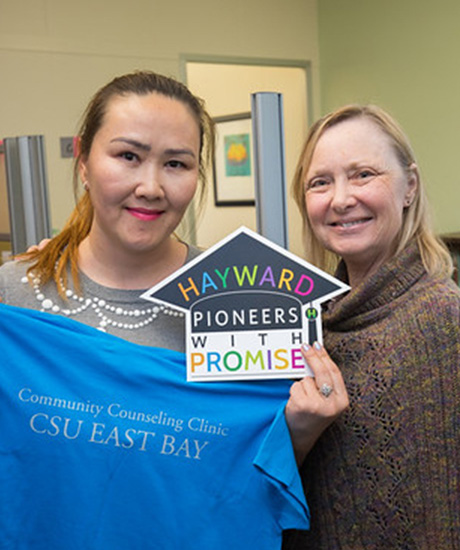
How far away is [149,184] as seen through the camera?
1336 millimetres

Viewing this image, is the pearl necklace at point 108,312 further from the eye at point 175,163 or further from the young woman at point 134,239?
the eye at point 175,163

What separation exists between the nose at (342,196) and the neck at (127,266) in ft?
1.08

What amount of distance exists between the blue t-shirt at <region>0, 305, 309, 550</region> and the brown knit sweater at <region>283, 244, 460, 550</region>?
13cm

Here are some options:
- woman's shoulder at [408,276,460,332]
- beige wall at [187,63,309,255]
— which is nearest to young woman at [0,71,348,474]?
woman's shoulder at [408,276,460,332]

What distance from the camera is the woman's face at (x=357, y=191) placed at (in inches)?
58.0

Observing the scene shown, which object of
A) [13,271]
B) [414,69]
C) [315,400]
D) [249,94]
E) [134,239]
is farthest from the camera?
[249,94]

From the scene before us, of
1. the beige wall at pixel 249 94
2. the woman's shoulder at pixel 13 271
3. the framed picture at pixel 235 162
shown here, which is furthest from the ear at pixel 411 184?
the framed picture at pixel 235 162

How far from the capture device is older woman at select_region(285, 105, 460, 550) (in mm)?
1380

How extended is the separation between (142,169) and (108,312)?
281 mm

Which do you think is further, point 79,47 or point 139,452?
point 79,47

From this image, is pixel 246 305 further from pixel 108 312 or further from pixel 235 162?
pixel 235 162

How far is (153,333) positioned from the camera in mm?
1420

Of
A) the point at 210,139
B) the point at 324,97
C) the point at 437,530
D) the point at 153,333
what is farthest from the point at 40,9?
the point at 437,530

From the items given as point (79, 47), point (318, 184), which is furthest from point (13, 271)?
point (79, 47)
